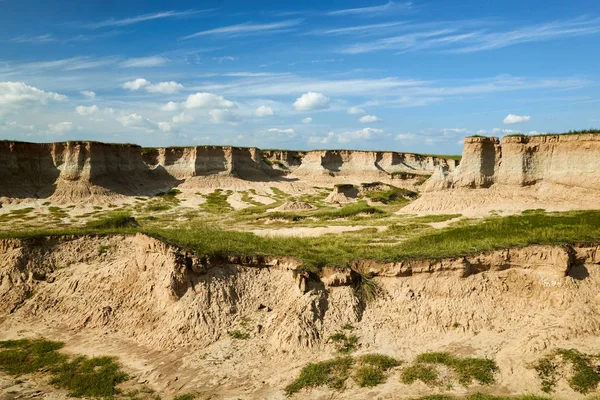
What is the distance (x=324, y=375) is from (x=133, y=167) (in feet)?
190

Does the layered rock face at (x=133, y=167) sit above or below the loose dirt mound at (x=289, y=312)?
above

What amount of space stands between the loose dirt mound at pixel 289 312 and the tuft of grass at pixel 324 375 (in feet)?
1.29

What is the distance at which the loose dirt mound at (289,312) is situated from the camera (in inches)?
514

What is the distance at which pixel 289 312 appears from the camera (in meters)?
14.5

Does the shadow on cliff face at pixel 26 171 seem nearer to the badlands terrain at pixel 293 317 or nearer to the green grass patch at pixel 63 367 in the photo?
the badlands terrain at pixel 293 317

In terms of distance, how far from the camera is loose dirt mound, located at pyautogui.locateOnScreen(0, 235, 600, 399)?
1306 cm

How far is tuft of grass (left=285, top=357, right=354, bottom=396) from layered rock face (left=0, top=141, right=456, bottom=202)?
4862cm

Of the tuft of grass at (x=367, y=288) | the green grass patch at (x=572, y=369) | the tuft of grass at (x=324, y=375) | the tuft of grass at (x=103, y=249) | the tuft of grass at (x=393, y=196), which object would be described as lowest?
the tuft of grass at (x=324, y=375)

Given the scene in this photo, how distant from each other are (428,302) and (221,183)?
56.4m

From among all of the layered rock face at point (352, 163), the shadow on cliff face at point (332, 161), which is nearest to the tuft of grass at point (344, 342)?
the layered rock face at point (352, 163)

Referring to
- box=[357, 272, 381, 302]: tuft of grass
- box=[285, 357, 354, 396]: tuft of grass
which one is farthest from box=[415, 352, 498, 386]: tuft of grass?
box=[357, 272, 381, 302]: tuft of grass

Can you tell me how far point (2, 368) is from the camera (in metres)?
13.5

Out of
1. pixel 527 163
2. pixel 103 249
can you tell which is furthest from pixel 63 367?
pixel 527 163

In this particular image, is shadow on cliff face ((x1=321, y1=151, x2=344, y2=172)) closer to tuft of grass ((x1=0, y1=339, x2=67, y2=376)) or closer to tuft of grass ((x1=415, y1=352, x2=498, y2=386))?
tuft of grass ((x1=0, y1=339, x2=67, y2=376))
